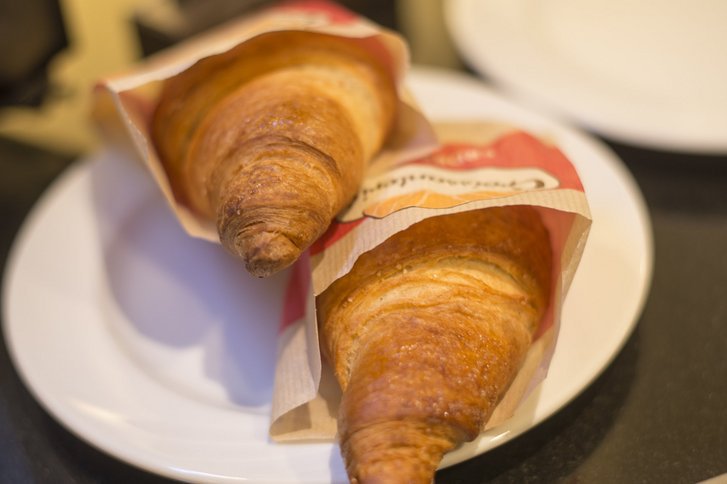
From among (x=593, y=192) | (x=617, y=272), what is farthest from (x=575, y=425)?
(x=593, y=192)

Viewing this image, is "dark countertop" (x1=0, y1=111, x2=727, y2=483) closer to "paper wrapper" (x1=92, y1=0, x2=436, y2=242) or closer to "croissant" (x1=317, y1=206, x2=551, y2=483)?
"croissant" (x1=317, y1=206, x2=551, y2=483)

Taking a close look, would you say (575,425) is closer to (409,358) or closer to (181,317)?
(409,358)

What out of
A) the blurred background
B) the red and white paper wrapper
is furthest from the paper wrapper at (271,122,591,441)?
the blurred background

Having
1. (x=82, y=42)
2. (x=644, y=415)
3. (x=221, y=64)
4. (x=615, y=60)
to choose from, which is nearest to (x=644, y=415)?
(x=644, y=415)

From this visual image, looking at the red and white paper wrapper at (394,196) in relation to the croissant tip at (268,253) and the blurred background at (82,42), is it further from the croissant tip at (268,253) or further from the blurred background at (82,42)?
the blurred background at (82,42)

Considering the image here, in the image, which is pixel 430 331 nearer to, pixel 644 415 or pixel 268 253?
pixel 268 253
